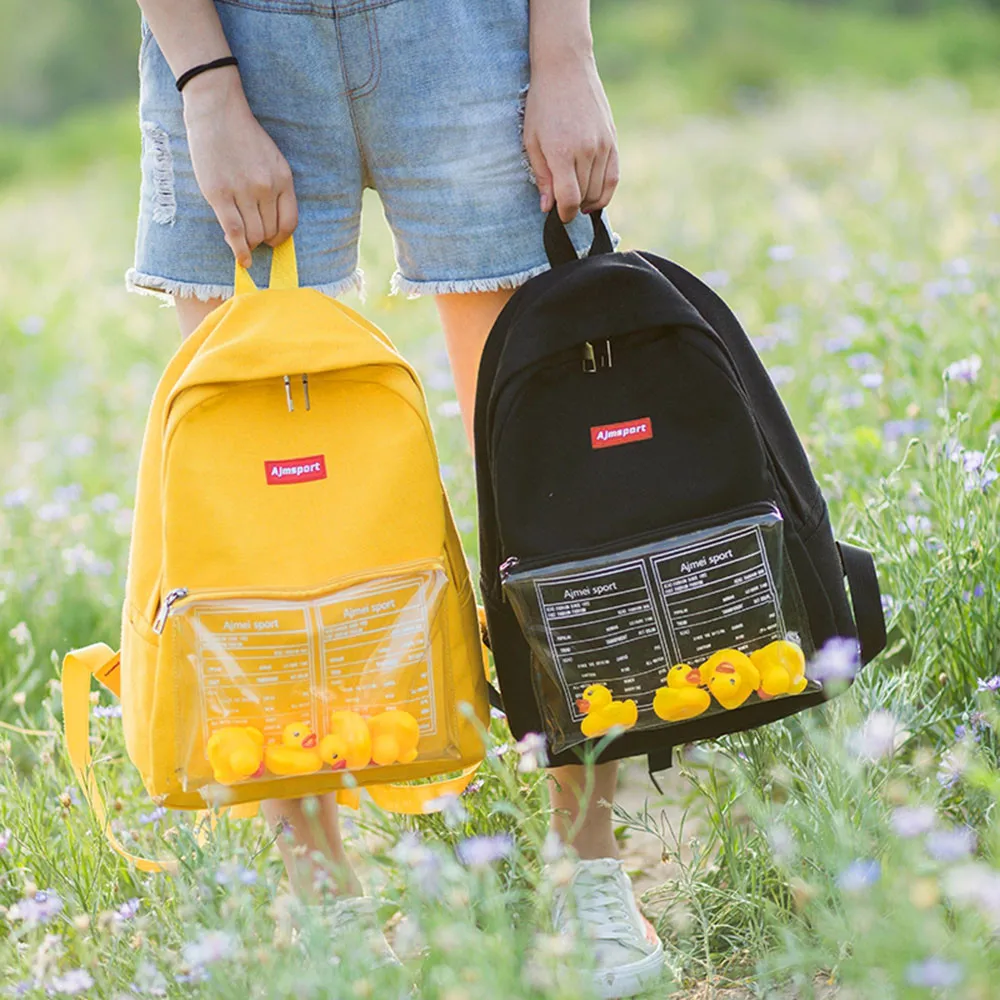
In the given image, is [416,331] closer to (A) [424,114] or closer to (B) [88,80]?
(A) [424,114]

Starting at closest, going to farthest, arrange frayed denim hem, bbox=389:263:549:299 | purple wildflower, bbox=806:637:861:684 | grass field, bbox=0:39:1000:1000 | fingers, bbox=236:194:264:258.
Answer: grass field, bbox=0:39:1000:1000 < purple wildflower, bbox=806:637:861:684 < fingers, bbox=236:194:264:258 < frayed denim hem, bbox=389:263:549:299

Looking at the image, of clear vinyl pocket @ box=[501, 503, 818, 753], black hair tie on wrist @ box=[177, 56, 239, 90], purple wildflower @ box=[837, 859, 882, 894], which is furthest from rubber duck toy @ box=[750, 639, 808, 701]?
black hair tie on wrist @ box=[177, 56, 239, 90]

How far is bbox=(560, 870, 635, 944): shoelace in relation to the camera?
5.84 feet

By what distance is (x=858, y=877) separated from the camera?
117cm

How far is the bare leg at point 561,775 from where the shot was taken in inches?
74.2

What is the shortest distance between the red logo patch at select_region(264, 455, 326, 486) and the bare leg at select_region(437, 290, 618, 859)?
0.33 m

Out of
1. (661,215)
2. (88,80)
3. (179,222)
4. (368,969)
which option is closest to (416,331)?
(661,215)

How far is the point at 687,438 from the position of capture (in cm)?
172

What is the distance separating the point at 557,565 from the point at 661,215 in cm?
511

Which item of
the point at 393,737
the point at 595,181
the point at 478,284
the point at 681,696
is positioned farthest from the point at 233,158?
the point at 681,696

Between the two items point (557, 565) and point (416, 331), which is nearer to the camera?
point (557, 565)

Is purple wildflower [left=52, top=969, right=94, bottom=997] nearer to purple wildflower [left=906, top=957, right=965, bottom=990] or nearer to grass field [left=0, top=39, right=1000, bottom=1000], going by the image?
grass field [left=0, top=39, right=1000, bottom=1000]

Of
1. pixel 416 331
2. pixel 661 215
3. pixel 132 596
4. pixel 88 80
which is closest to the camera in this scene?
pixel 132 596

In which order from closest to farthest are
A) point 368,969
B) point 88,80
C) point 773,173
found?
point 368,969
point 773,173
point 88,80
